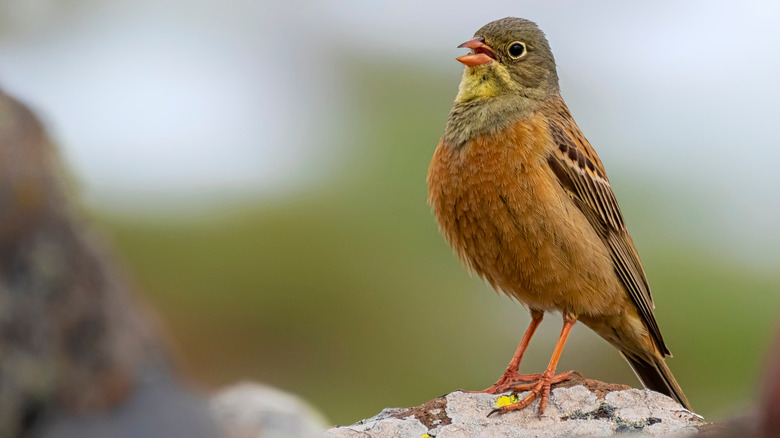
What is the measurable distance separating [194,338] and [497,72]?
5534mm

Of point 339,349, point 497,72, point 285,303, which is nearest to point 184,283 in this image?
point 285,303

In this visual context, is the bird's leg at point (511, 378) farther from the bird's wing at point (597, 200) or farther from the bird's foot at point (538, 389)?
the bird's wing at point (597, 200)

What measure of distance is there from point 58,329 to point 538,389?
319cm

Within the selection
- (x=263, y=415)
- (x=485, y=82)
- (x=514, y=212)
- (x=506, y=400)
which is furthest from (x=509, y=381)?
(x=263, y=415)

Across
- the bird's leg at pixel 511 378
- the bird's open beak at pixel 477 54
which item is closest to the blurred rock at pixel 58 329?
the bird's leg at pixel 511 378

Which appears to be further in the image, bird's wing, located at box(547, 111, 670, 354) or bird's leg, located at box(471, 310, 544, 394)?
bird's wing, located at box(547, 111, 670, 354)

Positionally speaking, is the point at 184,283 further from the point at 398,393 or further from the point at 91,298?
the point at 91,298

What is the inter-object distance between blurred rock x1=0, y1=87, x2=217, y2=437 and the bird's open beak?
398cm

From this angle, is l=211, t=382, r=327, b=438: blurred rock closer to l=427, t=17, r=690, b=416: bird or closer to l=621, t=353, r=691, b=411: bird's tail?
l=427, t=17, r=690, b=416: bird

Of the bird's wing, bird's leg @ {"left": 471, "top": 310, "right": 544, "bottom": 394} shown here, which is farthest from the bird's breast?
bird's leg @ {"left": 471, "top": 310, "right": 544, "bottom": 394}

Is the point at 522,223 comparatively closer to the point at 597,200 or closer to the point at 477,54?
the point at 597,200

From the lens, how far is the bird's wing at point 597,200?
5809 millimetres

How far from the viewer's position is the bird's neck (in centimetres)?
569

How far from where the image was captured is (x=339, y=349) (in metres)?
11.3
